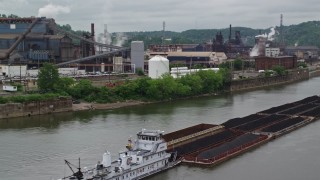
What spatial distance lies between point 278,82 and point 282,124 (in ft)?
150

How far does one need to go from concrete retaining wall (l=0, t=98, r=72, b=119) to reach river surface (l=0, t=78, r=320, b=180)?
109cm

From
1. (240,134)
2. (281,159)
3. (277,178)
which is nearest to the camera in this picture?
(277,178)

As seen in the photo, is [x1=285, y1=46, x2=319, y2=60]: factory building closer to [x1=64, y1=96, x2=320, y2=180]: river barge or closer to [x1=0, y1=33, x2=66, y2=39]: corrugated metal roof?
[x1=0, y1=33, x2=66, y2=39]: corrugated metal roof

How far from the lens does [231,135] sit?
33.1m

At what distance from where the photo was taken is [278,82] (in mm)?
82375

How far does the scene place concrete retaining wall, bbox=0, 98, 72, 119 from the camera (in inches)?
1618

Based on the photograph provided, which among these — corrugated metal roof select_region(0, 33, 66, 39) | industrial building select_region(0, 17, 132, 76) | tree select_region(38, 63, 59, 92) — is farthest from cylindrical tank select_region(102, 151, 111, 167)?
corrugated metal roof select_region(0, 33, 66, 39)

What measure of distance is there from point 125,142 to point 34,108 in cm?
1430

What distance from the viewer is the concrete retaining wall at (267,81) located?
69.1m

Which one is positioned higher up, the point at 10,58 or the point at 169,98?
the point at 10,58

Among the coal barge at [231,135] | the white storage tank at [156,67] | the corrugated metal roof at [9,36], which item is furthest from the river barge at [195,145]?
the corrugated metal roof at [9,36]

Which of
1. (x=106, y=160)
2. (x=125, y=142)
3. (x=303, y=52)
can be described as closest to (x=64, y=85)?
(x=125, y=142)

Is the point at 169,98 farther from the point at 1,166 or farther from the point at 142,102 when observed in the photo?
the point at 1,166

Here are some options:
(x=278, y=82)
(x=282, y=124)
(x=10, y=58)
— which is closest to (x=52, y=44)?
(x=10, y=58)
